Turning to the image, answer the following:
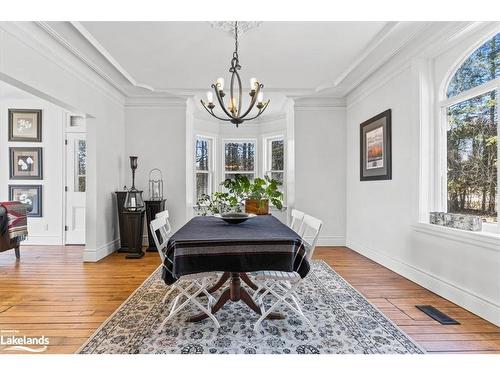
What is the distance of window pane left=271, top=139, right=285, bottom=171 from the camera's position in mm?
6047

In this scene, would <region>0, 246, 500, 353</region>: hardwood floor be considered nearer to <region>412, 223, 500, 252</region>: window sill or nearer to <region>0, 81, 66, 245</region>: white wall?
<region>412, 223, 500, 252</region>: window sill

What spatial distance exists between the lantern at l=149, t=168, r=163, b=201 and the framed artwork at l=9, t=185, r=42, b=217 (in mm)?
2048

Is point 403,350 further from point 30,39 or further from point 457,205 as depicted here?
point 30,39

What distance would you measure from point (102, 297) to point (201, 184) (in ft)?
11.4

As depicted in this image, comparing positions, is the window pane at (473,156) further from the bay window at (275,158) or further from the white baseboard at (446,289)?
A: the bay window at (275,158)

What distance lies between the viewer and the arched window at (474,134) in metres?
2.46

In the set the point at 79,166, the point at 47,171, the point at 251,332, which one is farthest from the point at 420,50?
the point at 47,171

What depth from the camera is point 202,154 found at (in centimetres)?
613

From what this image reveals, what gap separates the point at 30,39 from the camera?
272cm

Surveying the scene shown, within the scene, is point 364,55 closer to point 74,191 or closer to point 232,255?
point 232,255

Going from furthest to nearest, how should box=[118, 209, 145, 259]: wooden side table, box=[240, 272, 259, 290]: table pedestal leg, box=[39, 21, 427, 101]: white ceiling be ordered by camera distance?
box=[118, 209, 145, 259]: wooden side table → box=[39, 21, 427, 101]: white ceiling → box=[240, 272, 259, 290]: table pedestal leg

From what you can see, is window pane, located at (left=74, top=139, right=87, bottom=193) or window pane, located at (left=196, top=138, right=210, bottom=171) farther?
window pane, located at (left=196, top=138, right=210, bottom=171)

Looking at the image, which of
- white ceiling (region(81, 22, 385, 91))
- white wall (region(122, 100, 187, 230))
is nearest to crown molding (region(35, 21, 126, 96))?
white ceiling (region(81, 22, 385, 91))
